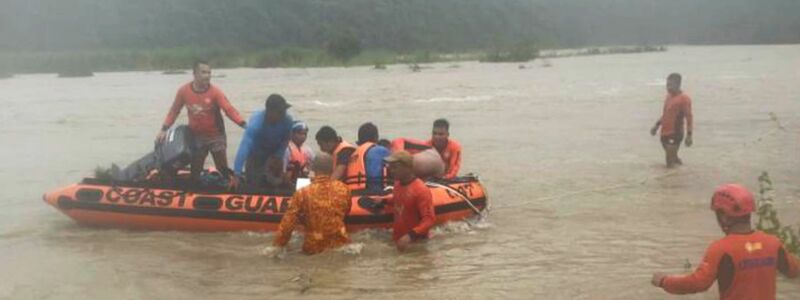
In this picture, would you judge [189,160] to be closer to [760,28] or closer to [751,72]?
[751,72]

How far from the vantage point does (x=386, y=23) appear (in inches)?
2953

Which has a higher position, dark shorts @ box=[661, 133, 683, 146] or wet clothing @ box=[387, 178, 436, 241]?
dark shorts @ box=[661, 133, 683, 146]

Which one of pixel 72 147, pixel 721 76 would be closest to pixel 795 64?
pixel 721 76

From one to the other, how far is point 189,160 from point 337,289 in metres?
2.55

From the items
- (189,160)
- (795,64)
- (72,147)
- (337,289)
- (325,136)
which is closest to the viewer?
(337,289)

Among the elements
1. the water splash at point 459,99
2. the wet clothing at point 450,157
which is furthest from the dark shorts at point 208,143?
the water splash at point 459,99

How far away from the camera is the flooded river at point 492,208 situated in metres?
7.20

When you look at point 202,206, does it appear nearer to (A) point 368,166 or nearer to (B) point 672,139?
(A) point 368,166

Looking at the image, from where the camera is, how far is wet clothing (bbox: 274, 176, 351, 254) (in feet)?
23.5

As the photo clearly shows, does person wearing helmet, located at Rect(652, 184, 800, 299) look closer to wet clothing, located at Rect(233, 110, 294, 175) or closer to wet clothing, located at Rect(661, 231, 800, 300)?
wet clothing, located at Rect(661, 231, 800, 300)

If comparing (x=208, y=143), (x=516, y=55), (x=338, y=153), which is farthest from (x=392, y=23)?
(x=338, y=153)

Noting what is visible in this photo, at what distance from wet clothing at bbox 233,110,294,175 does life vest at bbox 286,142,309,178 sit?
0.52m

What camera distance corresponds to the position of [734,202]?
4324mm

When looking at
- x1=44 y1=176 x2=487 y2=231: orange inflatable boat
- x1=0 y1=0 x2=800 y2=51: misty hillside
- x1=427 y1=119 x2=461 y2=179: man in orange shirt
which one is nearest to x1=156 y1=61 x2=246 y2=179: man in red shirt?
x1=44 y1=176 x2=487 y2=231: orange inflatable boat
